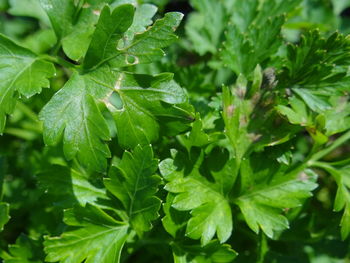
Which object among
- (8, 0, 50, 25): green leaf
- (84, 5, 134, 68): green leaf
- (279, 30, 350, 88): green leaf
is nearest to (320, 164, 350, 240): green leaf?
(279, 30, 350, 88): green leaf

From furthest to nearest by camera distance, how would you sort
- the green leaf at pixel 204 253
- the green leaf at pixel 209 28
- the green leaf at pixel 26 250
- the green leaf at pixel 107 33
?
the green leaf at pixel 209 28 < the green leaf at pixel 26 250 < the green leaf at pixel 204 253 < the green leaf at pixel 107 33

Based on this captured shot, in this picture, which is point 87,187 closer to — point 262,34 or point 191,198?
point 191,198

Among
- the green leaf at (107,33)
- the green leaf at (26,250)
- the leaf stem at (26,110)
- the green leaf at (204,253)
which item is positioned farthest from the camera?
the leaf stem at (26,110)

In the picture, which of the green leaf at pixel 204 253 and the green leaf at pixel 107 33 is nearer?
the green leaf at pixel 107 33

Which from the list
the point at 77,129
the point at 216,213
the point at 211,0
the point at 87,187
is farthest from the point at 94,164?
the point at 211,0

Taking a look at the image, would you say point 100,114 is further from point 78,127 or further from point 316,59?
point 316,59

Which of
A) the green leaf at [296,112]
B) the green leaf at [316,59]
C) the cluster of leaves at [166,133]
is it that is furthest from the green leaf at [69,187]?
the green leaf at [316,59]

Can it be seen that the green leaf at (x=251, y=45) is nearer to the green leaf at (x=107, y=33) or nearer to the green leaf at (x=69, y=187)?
the green leaf at (x=107, y=33)
